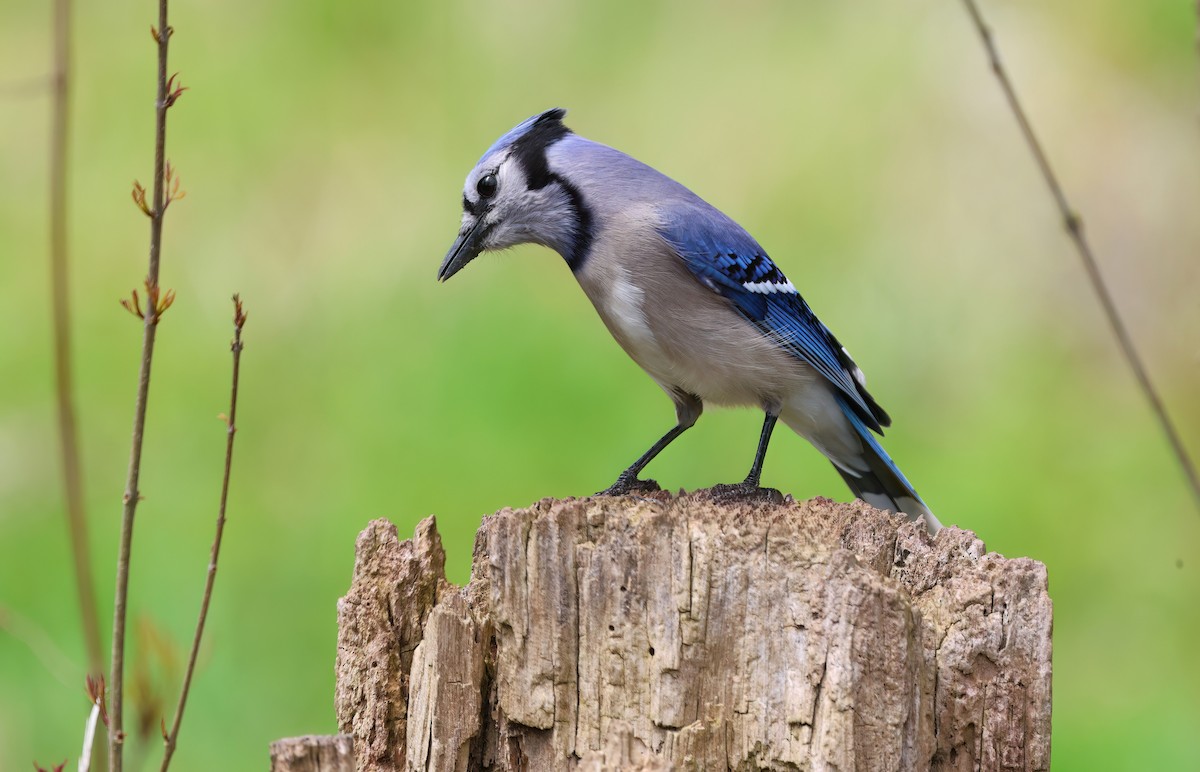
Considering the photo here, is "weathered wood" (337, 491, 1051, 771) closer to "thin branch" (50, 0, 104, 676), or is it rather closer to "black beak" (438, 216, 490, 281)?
"thin branch" (50, 0, 104, 676)

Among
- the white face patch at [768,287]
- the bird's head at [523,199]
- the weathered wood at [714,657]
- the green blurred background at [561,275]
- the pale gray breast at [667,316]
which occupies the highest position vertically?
the green blurred background at [561,275]

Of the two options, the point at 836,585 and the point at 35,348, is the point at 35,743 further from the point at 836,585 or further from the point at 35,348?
the point at 836,585

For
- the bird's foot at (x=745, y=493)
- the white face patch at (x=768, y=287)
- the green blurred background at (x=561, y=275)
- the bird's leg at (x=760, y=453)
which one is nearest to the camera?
the bird's foot at (x=745, y=493)

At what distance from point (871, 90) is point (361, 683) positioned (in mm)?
4425

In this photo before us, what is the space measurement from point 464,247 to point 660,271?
A: 1.69 ft

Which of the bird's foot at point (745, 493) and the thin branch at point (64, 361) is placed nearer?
the thin branch at point (64, 361)

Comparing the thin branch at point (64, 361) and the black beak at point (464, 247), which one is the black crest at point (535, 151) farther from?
the thin branch at point (64, 361)

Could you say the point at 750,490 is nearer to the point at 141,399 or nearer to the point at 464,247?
the point at 464,247

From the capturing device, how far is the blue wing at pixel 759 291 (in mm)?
3244

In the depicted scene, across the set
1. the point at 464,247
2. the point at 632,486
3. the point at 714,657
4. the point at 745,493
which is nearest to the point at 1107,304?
the point at 745,493

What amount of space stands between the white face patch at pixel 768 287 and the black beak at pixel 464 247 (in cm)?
67

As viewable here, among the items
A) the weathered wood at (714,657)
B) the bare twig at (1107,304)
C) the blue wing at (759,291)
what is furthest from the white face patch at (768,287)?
the weathered wood at (714,657)

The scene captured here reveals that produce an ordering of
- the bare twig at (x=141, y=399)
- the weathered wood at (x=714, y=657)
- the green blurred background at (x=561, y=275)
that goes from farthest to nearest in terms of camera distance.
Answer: the green blurred background at (x=561, y=275)
the weathered wood at (x=714, y=657)
the bare twig at (x=141, y=399)

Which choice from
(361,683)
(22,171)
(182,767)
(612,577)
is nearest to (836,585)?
(612,577)
